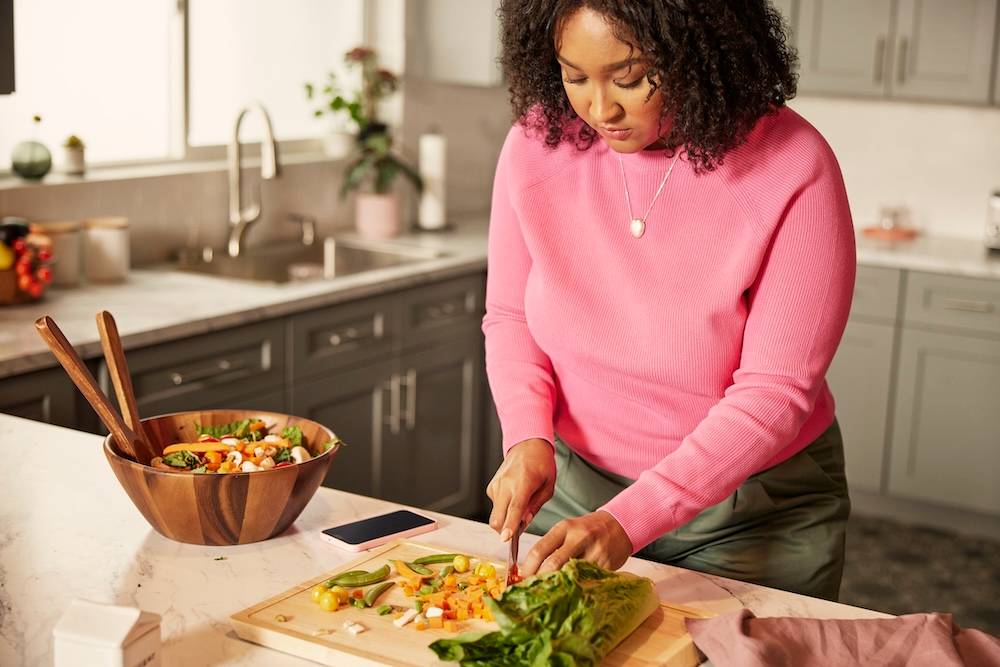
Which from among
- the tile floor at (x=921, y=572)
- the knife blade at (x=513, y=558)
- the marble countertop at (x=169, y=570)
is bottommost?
the tile floor at (x=921, y=572)

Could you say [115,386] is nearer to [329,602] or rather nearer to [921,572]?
[329,602]

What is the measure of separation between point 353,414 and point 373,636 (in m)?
2.14

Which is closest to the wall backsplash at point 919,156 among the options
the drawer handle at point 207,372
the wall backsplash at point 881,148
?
the wall backsplash at point 881,148

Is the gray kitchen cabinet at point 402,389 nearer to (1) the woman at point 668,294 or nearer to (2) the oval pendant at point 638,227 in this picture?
(1) the woman at point 668,294

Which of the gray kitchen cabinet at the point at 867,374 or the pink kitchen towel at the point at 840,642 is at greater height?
the pink kitchen towel at the point at 840,642

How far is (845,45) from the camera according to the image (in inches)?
163

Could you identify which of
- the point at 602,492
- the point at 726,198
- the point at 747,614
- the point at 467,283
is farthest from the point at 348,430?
the point at 747,614

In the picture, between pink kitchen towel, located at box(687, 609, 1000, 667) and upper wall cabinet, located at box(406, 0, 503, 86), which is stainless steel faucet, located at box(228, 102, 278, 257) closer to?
upper wall cabinet, located at box(406, 0, 503, 86)

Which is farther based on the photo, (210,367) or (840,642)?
(210,367)

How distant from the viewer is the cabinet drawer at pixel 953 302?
3822mm

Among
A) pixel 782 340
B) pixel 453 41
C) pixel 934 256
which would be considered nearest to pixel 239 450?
pixel 782 340

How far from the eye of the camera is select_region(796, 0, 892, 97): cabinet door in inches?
160

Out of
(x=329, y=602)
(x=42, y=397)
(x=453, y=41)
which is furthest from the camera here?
(x=453, y=41)

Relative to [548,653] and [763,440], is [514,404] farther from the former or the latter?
[548,653]
